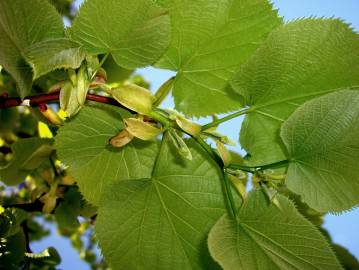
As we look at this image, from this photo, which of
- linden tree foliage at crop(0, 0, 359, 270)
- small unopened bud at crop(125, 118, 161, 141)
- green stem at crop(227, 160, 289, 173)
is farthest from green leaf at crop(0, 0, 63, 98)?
green stem at crop(227, 160, 289, 173)

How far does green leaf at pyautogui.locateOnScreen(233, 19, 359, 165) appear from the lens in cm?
40

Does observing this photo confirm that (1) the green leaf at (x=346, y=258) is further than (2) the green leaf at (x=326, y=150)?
Yes

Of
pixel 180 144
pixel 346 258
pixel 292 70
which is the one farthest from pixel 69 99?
pixel 346 258

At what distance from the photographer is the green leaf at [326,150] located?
0.40 metres

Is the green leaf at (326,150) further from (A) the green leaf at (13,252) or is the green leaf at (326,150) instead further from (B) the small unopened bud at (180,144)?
(A) the green leaf at (13,252)

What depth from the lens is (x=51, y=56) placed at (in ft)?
1.14

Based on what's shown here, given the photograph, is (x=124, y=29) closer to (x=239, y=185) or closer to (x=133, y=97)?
(x=133, y=97)

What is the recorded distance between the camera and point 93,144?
0.50m

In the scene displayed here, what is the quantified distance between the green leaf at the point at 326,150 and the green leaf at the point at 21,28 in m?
0.25

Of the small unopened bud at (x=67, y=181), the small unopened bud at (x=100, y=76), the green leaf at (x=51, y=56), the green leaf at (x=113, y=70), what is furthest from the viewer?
the small unopened bud at (x=67, y=181)

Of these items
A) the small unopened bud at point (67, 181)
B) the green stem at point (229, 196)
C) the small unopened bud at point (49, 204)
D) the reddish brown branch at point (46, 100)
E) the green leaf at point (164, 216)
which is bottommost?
the small unopened bud at point (49, 204)

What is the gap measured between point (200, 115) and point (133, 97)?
12 cm

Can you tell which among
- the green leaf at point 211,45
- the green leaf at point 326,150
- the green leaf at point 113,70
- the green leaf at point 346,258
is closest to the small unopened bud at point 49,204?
the green leaf at point 113,70

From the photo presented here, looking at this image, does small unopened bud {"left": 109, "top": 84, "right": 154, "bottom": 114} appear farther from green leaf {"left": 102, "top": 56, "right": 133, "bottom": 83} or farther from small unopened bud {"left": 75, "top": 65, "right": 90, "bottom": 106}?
green leaf {"left": 102, "top": 56, "right": 133, "bottom": 83}
